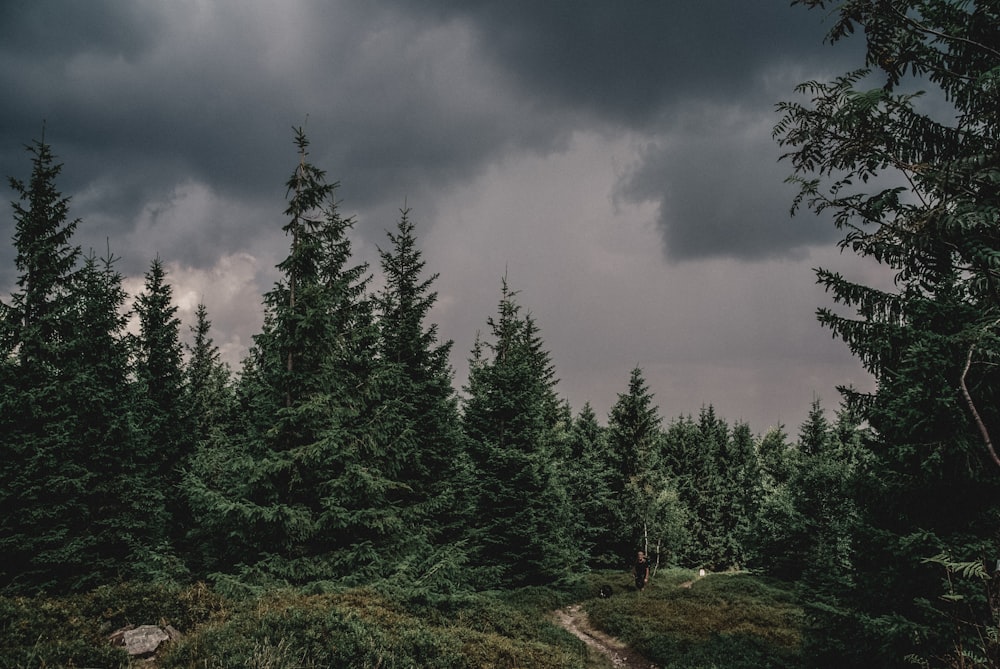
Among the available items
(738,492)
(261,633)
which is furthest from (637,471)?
(261,633)

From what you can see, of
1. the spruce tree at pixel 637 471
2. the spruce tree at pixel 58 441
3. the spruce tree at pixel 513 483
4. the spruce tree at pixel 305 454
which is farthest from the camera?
the spruce tree at pixel 637 471

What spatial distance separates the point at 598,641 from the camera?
1739 cm

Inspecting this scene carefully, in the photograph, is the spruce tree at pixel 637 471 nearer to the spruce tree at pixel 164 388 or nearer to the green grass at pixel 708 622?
the green grass at pixel 708 622

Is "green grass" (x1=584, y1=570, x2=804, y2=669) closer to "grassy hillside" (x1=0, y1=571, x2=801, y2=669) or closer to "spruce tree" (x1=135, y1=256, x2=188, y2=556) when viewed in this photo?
"grassy hillside" (x1=0, y1=571, x2=801, y2=669)

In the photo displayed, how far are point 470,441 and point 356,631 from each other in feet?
44.2

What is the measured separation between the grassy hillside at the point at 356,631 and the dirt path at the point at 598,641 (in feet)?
1.21

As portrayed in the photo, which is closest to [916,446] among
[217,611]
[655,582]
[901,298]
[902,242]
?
[901,298]

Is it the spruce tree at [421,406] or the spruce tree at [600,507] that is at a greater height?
the spruce tree at [421,406]

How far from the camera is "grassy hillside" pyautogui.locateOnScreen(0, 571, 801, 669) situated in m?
7.48

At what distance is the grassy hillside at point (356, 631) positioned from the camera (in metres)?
7.48

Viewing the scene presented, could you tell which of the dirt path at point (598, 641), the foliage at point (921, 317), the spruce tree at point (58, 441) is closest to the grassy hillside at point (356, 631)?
the dirt path at point (598, 641)

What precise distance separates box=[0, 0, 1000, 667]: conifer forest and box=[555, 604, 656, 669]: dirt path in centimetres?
137

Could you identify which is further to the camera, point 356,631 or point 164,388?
point 164,388

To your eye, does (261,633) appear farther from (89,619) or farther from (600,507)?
(600,507)
